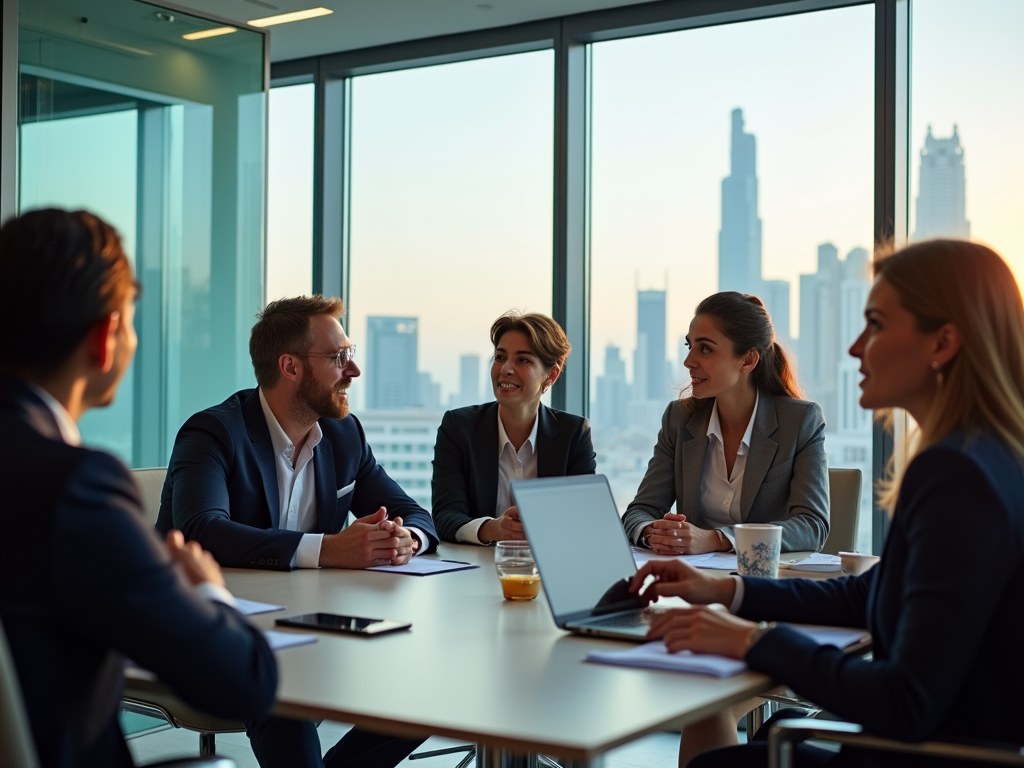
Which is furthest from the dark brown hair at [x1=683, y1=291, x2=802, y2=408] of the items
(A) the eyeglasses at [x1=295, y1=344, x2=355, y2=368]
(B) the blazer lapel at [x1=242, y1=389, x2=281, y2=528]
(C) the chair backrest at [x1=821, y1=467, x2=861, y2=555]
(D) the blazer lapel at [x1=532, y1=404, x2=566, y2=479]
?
(B) the blazer lapel at [x1=242, y1=389, x2=281, y2=528]

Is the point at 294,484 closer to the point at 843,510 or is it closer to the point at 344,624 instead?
the point at 344,624

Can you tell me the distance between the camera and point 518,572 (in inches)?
85.7

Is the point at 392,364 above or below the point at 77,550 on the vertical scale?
above

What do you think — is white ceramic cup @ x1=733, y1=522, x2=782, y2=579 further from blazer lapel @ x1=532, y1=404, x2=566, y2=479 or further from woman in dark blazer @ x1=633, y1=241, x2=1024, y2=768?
blazer lapel @ x1=532, y1=404, x2=566, y2=479

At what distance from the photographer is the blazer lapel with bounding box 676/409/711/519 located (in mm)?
3285

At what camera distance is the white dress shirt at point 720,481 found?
324cm

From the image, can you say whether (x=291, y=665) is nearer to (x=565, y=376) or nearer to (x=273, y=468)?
(x=273, y=468)

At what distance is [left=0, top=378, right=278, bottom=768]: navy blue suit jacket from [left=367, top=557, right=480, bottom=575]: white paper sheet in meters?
1.19

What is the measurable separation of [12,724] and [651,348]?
3729 mm

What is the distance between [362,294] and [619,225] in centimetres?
143

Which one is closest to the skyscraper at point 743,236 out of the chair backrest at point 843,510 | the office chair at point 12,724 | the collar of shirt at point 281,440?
the chair backrest at point 843,510

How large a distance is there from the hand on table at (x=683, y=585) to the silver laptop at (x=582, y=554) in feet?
0.11

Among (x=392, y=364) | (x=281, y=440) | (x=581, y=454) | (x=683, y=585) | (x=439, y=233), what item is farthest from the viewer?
(x=392, y=364)

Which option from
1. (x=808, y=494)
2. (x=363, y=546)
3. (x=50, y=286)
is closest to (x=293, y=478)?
(x=363, y=546)
